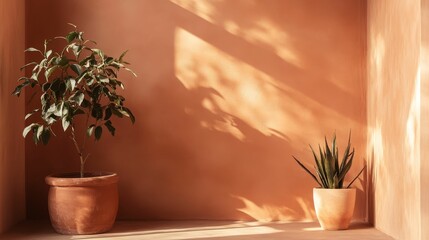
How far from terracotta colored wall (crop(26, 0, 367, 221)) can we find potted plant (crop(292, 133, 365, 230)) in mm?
346

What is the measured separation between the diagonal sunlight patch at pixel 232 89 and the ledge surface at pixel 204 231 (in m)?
0.69

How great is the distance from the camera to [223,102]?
451cm

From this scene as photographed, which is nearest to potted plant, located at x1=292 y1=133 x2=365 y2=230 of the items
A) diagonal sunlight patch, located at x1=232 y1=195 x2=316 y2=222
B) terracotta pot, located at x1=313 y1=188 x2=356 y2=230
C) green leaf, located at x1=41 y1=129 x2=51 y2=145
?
terracotta pot, located at x1=313 y1=188 x2=356 y2=230

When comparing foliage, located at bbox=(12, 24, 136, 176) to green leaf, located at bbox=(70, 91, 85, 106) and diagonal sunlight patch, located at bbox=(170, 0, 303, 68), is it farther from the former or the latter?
diagonal sunlight patch, located at bbox=(170, 0, 303, 68)

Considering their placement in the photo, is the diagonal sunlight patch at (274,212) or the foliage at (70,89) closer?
the foliage at (70,89)

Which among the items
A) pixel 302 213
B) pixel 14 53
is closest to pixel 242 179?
pixel 302 213

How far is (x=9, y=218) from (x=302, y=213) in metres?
2.08

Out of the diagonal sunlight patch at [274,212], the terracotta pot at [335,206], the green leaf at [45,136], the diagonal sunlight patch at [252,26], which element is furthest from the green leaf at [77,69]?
the terracotta pot at [335,206]

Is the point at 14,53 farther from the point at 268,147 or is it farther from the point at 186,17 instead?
the point at 268,147

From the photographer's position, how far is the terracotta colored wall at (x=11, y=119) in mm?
4047

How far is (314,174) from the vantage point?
14.7 feet

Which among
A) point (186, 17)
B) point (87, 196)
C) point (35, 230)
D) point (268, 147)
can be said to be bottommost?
point (35, 230)

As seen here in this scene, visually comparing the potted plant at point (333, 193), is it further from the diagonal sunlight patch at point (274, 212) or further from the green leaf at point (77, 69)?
the green leaf at point (77, 69)

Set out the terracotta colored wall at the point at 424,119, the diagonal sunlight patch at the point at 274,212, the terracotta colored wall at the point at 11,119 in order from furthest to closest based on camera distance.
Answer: the diagonal sunlight patch at the point at 274,212 < the terracotta colored wall at the point at 11,119 < the terracotta colored wall at the point at 424,119
